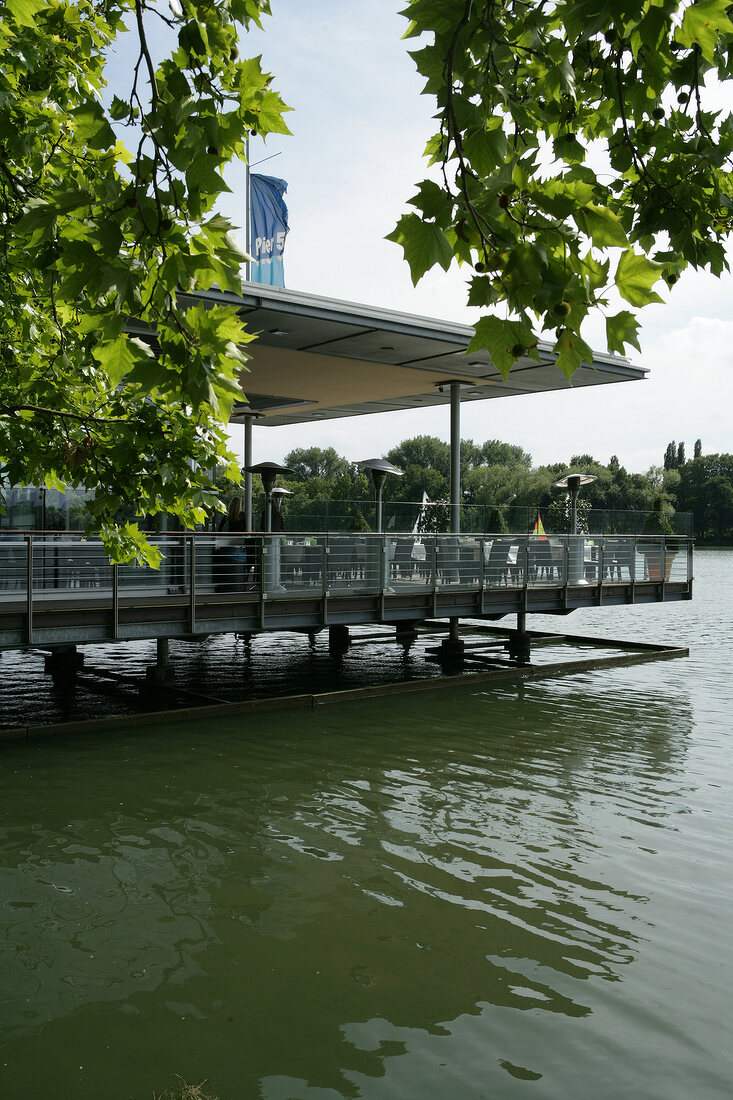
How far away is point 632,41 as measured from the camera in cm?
308

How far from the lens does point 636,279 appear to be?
7.92 feet

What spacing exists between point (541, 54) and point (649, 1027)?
5034mm

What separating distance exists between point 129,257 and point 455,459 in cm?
1782

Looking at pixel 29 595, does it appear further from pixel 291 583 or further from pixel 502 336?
pixel 502 336

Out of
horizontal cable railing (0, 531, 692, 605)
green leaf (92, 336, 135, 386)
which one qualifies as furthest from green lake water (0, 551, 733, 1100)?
green leaf (92, 336, 135, 386)

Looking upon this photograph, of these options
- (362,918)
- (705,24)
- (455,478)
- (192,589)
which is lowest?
(362,918)

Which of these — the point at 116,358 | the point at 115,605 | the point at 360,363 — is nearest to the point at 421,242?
the point at 116,358

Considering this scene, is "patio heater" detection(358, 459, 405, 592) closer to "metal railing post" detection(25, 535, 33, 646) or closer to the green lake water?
the green lake water

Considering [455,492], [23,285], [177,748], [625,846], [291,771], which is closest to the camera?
[23,285]

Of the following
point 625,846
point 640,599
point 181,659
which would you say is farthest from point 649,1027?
point 640,599

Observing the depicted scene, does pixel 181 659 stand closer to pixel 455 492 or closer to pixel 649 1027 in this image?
pixel 455 492

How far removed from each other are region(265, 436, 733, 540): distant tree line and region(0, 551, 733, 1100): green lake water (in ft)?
294

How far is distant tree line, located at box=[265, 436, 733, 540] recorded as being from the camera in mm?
107562

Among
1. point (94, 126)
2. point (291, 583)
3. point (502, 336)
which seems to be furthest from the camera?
point (291, 583)
